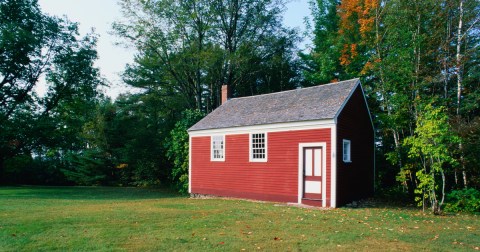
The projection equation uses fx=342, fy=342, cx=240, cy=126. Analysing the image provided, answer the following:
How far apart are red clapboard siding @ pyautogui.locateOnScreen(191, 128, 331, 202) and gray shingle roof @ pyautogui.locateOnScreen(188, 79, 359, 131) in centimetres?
70

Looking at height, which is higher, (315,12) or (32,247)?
(315,12)

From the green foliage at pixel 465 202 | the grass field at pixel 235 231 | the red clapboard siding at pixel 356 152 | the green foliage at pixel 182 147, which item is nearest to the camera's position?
the grass field at pixel 235 231

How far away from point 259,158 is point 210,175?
370cm

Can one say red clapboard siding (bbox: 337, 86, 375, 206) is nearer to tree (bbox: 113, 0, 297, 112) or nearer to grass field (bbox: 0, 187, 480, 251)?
grass field (bbox: 0, 187, 480, 251)

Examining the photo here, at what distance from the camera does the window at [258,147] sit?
16.5m

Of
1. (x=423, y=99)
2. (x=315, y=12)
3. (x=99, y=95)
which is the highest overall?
(x=315, y=12)

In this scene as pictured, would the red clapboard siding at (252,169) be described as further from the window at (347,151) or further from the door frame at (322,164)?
the window at (347,151)

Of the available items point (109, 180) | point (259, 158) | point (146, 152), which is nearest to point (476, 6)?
point (259, 158)

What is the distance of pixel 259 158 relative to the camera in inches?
656

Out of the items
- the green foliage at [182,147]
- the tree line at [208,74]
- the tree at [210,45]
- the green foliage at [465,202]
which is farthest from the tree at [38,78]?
the green foliage at [465,202]

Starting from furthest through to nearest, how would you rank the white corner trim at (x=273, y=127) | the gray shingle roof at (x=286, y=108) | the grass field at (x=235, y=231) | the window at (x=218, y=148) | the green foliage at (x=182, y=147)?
the green foliage at (x=182, y=147) → the window at (x=218, y=148) → the gray shingle roof at (x=286, y=108) → the white corner trim at (x=273, y=127) → the grass field at (x=235, y=231)

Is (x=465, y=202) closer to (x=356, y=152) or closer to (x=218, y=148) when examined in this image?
(x=356, y=152)

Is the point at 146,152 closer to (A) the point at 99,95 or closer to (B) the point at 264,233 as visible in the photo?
(A) the point at 99,95

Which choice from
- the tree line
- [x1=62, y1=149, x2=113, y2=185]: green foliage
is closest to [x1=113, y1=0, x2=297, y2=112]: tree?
the tree line
